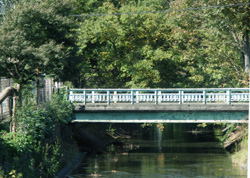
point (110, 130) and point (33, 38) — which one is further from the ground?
point (33, 38)

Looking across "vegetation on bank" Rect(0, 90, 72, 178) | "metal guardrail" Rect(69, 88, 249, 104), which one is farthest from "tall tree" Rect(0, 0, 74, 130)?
"metal guardrail" Rect(69, 88, 249, 104)

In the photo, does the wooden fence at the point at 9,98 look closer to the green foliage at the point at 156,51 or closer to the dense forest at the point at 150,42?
the dense forest at the point at 150,42

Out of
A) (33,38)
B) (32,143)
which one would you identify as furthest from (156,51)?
(32,143)

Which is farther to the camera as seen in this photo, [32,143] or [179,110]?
[179,110]

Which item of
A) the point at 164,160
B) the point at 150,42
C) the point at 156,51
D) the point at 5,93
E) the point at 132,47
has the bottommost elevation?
the point at 164,160

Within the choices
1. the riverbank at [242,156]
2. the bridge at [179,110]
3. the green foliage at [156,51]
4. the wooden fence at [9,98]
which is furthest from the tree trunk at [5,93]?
the riverbank at [242,156]

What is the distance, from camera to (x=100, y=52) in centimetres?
3941

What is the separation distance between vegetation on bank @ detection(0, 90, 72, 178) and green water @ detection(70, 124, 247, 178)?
318 centimetres

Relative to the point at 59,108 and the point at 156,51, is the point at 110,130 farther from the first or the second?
the point at 59,108

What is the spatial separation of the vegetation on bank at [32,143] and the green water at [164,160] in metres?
3.18

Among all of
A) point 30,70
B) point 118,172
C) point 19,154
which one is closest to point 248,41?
point 118,172

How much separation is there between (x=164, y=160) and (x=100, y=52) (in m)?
12.6

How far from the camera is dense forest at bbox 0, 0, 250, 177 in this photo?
22125mm

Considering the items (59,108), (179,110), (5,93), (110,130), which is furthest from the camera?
(110,130)
